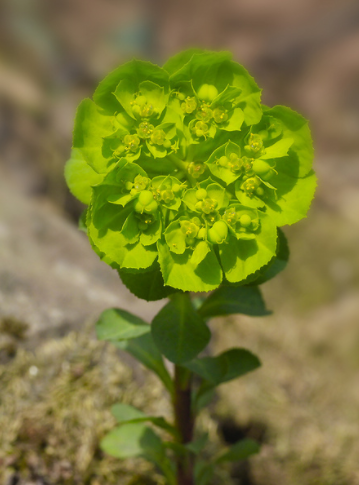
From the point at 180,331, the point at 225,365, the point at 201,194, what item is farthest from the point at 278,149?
the point at 225,365

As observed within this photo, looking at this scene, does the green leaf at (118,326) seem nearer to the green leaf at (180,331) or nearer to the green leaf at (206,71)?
the green leaf at (180,331)

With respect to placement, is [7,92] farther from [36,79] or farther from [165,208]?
[165,208]

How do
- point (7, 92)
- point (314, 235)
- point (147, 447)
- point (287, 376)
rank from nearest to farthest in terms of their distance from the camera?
point (147, 447), point (287, 376), point (314, 235), point (7, 92)

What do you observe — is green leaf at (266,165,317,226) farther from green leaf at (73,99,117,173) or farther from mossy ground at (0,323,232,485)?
mossy ground at (0,323,232,485)

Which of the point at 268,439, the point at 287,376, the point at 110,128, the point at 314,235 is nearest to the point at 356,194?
the point at 314,235

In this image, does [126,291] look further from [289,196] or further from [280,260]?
[289,196]
